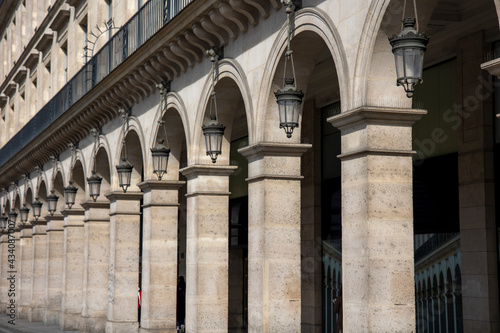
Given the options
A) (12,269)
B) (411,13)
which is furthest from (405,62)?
(12,269)

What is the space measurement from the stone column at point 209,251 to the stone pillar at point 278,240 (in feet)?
7.77

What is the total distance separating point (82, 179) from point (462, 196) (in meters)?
14.2

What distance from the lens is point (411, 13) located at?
9.17 metres

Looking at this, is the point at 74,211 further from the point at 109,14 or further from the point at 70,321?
the point at 109,14

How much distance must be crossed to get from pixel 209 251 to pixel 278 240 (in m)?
2.86

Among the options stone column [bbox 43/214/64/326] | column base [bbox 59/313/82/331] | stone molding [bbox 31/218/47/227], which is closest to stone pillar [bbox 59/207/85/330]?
column base [bbox 59/313/82/331]

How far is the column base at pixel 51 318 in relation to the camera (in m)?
27.1

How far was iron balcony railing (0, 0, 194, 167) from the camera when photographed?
1638cm

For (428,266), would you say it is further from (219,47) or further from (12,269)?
(12,269)

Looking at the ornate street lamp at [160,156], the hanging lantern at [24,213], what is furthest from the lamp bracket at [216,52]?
the hanging lantern at [24,213]

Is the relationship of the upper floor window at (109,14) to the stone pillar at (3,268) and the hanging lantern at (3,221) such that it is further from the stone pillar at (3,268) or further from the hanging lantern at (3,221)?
the stone pillar at (3,268)

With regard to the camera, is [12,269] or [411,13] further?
[12,269]

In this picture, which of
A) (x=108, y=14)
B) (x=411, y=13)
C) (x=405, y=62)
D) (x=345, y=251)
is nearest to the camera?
(x=405, y=62)

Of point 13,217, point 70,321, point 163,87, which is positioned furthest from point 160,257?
point 13,217
